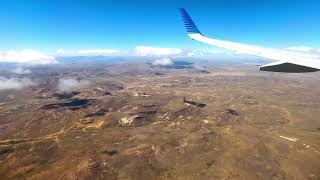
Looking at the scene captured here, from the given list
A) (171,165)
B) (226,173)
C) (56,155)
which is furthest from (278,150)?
(56,155)

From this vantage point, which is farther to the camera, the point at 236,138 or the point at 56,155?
the point at 236,138

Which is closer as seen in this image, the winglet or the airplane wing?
the airplane wing

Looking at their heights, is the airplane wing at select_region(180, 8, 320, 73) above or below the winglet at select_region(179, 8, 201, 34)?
below

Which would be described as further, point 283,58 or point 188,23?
point 188,23


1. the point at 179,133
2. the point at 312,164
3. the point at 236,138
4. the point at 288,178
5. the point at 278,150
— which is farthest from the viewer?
the point at 179,133

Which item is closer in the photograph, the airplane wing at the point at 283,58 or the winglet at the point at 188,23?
the airplane wing at the point at 283,58

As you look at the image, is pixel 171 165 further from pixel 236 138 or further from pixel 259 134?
pixel 259 134

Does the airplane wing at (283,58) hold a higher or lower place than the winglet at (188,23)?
lower

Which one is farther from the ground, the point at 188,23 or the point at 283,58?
the point at 188,23
